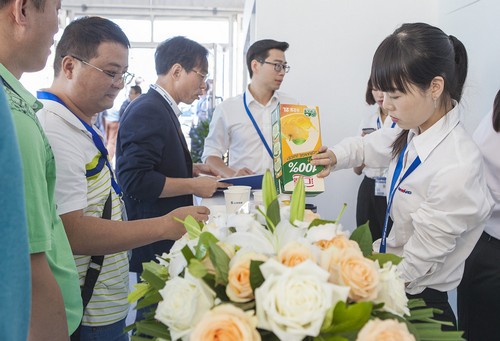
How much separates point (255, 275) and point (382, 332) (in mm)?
178

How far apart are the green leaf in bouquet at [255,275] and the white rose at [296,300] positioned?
0.12 ft

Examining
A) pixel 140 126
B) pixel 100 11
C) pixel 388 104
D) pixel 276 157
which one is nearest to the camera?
pixel 388 104

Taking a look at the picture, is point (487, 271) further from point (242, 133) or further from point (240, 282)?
point (242, 133)

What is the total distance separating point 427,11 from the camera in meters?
3.67

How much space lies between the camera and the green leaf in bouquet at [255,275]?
0.62 metres

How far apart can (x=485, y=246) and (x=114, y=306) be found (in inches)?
57.8

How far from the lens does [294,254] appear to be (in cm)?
63

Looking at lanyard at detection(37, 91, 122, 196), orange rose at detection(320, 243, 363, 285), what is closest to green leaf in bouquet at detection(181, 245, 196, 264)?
orange rose at detection(320, 243, 363, 285)

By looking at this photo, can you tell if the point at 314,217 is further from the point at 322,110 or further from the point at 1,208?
the point at 322,110

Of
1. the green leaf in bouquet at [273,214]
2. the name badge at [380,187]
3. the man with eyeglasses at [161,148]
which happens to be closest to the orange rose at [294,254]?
the green leaf in bouquet at [273,214]

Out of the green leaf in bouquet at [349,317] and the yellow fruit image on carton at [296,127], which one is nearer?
the green leaf in bouquet at [349,317]

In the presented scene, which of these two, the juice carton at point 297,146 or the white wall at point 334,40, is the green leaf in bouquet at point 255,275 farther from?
the white wall at point 334,40

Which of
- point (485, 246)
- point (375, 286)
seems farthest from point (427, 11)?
point (375, 286)

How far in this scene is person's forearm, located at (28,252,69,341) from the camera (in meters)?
0.88
